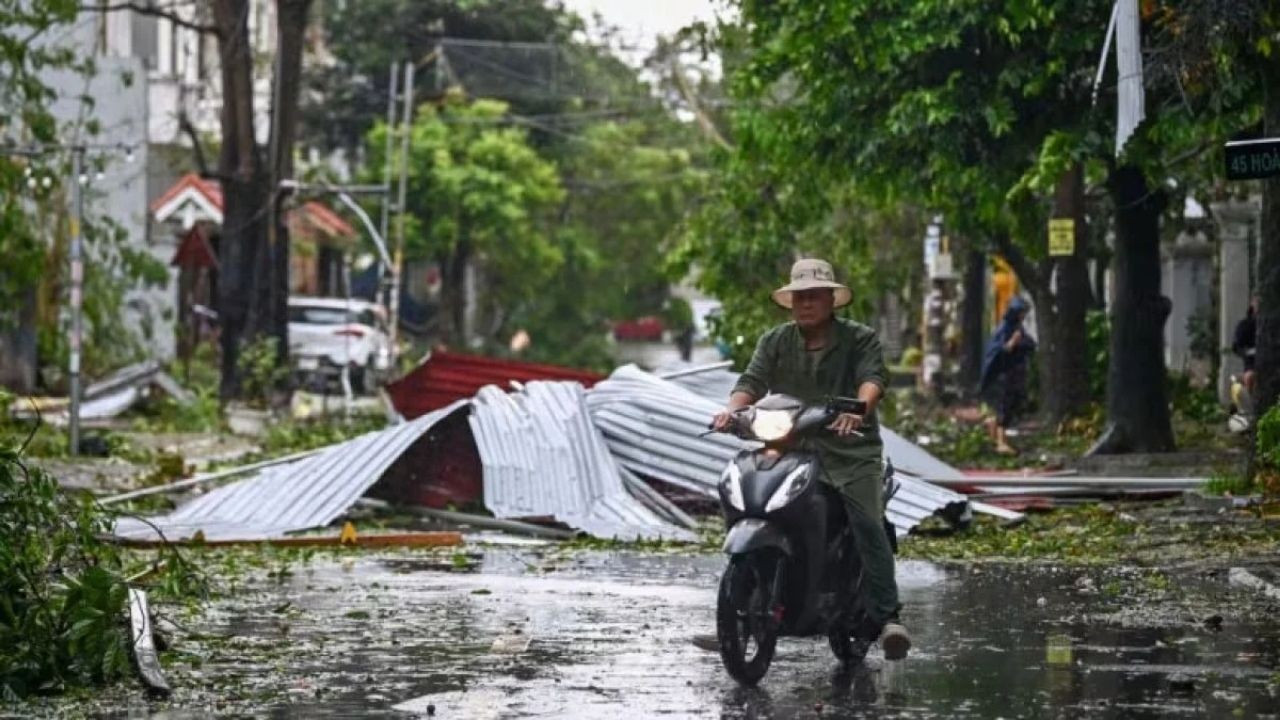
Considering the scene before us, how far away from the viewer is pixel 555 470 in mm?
21672

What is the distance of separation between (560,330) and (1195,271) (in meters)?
31.7

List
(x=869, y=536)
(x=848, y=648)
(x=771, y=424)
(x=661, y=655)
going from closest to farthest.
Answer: (x=771, y=424) < (x=869, y=536) < (x=848, y=648) < (x=661, y=655)

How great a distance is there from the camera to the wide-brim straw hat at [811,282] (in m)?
11.5

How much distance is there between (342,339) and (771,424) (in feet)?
157

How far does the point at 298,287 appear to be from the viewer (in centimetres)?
7462

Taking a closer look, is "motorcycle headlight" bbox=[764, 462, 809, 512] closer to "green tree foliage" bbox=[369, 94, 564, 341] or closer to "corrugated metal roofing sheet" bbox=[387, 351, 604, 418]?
"corrugated metal roofing sheet" bbox=[387, 351, 604, 418]

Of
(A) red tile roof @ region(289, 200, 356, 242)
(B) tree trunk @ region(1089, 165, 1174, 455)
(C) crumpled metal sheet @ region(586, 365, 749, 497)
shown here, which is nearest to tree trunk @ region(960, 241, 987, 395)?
(B) tree trunk @ region(1089, 165, 1174, 455)

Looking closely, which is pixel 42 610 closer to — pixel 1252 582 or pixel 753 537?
pixel 753 537

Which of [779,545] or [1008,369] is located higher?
[779,545]

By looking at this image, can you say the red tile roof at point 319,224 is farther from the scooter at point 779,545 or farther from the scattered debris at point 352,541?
the scooter at point 779,545

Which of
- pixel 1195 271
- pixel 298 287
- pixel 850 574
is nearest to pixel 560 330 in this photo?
pixel 298 287

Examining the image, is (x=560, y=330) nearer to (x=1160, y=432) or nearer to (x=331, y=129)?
(x=331, y=129)

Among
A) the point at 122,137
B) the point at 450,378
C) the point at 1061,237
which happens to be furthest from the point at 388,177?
the point at 450,378

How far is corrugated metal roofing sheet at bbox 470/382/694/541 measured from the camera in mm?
20719
